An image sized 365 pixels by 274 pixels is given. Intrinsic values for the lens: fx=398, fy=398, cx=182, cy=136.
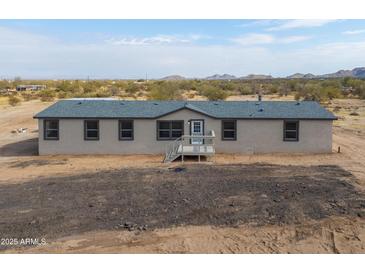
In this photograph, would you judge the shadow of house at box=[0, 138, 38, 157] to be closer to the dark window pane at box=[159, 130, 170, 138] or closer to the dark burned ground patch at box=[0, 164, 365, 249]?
the dark burned ground patch at box=[0, 164, 365, 249]

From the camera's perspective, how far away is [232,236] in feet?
35.9

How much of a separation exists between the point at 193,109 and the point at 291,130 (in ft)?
18.9

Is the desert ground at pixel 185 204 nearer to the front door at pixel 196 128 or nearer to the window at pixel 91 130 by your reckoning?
the window at pixel 91 130

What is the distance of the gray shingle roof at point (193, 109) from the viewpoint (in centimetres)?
2261

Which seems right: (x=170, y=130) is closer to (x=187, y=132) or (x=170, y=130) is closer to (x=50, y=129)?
(x=187, y=132)

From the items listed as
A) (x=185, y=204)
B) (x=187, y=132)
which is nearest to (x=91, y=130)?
(x=187, y=132)

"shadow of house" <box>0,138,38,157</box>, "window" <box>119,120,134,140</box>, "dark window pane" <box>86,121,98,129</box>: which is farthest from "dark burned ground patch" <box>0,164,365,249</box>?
"shadow of house" <box>0,138,38,157</box>

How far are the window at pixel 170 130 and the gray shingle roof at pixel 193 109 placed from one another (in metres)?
0.69

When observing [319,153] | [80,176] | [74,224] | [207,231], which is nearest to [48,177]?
[80,176]

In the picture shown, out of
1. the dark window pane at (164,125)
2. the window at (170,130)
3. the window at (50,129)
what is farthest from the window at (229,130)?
the window at (50,129)

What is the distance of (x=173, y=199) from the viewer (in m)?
14.2

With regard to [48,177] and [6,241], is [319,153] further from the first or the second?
[6,241]

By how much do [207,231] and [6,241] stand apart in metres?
5.43

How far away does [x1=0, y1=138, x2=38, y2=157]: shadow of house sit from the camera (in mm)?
23625
